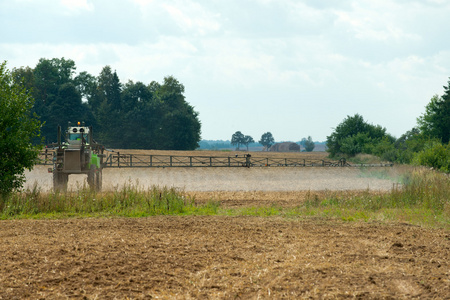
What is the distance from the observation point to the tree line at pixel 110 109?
3017 inches

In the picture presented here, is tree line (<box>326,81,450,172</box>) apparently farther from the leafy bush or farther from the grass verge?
the grass verge

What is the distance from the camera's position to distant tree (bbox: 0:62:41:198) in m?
17.0

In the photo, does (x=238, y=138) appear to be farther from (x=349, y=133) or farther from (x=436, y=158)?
(x=436, y=158)

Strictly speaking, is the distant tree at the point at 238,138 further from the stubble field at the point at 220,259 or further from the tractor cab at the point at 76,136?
the stubble field at the point at 220,259

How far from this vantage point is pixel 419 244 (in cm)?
1034

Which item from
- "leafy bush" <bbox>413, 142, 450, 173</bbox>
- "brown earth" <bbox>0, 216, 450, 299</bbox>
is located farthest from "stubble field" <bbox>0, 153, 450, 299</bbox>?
"leafy bush" <bbox>413, 142, 450, 173</bbox>

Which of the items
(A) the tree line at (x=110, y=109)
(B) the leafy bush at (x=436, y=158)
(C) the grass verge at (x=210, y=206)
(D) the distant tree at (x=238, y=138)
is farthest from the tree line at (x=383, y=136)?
(D) the distant tree at (x=238, y=138)

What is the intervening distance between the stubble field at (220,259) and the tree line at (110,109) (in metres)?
66.8

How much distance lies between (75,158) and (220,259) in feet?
50.3

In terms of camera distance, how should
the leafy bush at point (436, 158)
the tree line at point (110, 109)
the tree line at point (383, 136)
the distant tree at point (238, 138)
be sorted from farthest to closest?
the distant tree at point (238, 138), the tree line at point (110, 109), the tree line at point (383, 136), the leafy bush at point (436, 158)

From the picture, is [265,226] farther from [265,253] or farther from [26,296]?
[26,296]

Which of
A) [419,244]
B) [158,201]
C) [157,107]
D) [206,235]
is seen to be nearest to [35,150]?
[158,201]

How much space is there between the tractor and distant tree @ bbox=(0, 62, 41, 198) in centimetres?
388

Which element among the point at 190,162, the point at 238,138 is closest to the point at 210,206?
the point at 190,162
